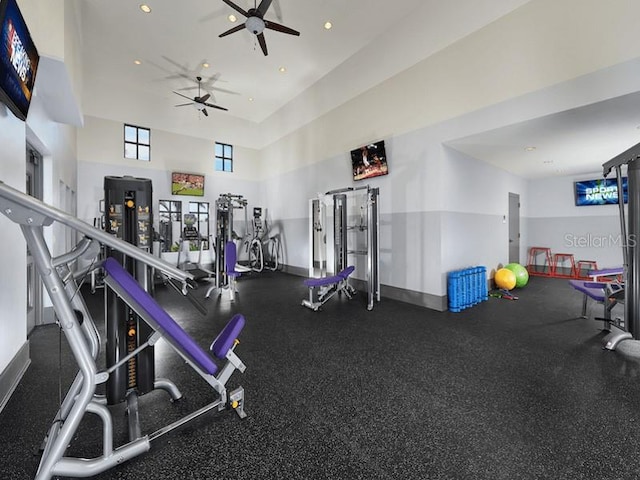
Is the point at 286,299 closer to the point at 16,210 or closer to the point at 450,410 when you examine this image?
the point at 450,410

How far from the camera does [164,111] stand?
802 cm

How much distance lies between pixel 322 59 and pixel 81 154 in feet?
21.0

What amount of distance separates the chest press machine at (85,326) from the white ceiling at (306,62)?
14.9ft

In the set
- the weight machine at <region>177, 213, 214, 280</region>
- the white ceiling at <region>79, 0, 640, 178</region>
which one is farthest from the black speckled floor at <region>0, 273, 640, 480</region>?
the weight machine at <region>177, 213, 214, 280</region>

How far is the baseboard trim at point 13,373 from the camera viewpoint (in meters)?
2.08

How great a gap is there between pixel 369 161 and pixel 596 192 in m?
6.11

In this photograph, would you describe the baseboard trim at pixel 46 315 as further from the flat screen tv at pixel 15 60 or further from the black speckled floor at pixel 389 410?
the flat screen tv at pixel 15 60

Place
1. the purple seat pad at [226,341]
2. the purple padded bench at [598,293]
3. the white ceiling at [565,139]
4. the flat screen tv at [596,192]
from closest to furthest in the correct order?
the purple seat pad at [226,341] < the white ceiling at [565,139] < the purple padded bench at [598,293] < the flat screen tv at [596,192]

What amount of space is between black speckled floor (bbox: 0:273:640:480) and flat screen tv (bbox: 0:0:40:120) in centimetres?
227

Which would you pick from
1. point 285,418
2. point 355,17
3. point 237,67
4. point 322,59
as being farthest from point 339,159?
point 285,418

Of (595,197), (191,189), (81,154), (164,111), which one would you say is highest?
(164,111)

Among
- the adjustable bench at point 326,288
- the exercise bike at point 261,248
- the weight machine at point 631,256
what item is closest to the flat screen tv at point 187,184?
Result: the exercise bike at point 261,248

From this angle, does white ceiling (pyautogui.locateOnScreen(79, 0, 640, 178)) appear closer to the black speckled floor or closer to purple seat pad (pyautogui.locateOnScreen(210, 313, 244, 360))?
the black speckled floor

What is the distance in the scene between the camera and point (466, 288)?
465 cm
